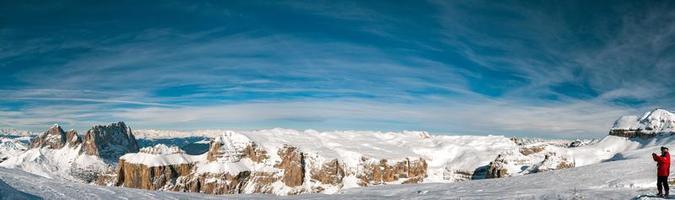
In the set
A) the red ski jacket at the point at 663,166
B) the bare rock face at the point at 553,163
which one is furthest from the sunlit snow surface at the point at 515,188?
the bare rock face at the point at 553,163

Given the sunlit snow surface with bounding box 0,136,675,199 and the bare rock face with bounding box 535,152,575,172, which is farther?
the bare rock face with bounding box 535,152,575,172

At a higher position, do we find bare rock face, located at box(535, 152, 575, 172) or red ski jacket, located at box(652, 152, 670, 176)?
red ski jacket, located at box(652, 152, 670, 176)

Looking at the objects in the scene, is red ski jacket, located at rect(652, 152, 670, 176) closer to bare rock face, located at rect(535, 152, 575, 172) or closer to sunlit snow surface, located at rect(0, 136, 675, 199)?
sunlit snow surface, located at rect(0, 136, 675, 199)

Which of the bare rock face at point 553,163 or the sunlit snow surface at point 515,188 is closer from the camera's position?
the sunlit snow surface at point 515,188

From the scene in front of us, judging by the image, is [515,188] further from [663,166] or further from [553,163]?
[553,163]

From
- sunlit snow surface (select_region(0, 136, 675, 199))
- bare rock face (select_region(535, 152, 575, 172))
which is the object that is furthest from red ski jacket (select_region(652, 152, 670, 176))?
bare rock face (select_region(535, 152, 575, 172))

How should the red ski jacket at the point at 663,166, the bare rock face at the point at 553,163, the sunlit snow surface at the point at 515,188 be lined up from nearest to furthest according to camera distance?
the sunlit snow surface at the point at 515,188 → the red ski jacket at the point at 663,166 → the bare rock face at the point at 553,163

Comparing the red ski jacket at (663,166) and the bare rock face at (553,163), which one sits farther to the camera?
the bare rock face at (553,163)

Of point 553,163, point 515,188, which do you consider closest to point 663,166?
point 515,188

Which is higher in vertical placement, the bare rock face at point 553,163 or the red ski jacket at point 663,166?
the red ski jacket at point 663,166

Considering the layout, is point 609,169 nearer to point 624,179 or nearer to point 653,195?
point 624,179

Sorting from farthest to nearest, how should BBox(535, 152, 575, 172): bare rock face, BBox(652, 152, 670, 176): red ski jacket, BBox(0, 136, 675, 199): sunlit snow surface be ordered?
1. BBox(535, 152, 575, 172): bare rock face
2. BBox(652, 152, 670, 176): red ski jacket
3. BBox(0, 136, 675, 199): sunlit snow surface

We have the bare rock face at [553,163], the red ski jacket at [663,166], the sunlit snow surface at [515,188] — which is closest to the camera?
the sunlit snow surface at [515,188]

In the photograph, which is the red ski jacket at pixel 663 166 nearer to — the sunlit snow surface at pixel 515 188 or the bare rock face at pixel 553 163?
the sunlit snow surface at pixel 515 188
